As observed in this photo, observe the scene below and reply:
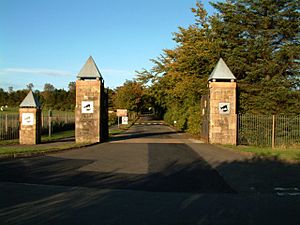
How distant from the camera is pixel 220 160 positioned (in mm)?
13773

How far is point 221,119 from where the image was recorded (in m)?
20.3

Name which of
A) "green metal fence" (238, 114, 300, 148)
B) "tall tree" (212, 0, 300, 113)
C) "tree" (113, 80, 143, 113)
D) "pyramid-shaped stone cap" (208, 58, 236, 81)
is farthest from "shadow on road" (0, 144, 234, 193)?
"tree" (113, 80, 143, 113)

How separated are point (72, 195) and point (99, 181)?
1.73m

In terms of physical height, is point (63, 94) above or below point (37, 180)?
above

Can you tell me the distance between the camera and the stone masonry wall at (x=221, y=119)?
20.2 meters

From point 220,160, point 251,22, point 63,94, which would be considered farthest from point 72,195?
point 63,94

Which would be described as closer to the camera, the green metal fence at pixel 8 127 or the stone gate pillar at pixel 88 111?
the stone gate pillar at pixel 88 111

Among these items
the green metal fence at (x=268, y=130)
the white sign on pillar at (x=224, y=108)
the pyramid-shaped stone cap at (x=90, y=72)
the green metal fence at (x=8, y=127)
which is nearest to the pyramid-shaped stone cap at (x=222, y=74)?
the white sign on pillar at (x=224, y=108)

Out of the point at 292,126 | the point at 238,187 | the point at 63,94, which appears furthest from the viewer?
the point at 63,94

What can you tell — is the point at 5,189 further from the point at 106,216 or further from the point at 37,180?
the point at 106,216

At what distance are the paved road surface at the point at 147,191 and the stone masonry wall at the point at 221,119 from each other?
6.45 m

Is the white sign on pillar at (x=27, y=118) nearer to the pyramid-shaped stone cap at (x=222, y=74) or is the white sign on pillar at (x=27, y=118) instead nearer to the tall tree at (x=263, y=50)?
the pyramid-shaped stone cap at (x=222, y=74)

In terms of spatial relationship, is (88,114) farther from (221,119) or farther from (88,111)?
(221,119)

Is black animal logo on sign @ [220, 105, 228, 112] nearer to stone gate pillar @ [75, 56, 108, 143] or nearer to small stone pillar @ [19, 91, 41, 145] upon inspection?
stone gate pillar @ [75, 56, 108, 143]
